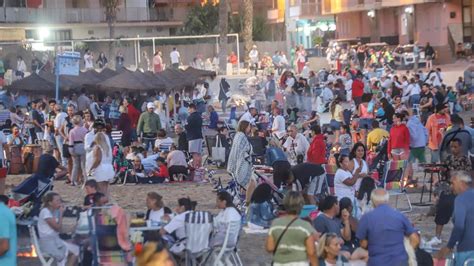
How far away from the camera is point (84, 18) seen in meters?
71.6

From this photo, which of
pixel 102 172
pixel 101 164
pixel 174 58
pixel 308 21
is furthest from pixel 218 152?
pixel 308 21

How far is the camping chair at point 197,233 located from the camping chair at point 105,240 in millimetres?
726

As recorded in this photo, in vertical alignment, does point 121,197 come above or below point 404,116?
below

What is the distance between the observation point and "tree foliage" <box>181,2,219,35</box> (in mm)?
71375

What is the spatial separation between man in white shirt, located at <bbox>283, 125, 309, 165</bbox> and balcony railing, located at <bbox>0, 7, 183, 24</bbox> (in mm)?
49732

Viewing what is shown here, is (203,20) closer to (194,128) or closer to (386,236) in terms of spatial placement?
(194,128)

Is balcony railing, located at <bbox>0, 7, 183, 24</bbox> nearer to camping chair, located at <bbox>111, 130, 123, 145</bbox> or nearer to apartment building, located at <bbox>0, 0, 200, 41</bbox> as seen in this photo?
apartment building, located at <bbox>0, 0, 200, 41</bbox>

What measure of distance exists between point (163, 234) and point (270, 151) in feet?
19.9

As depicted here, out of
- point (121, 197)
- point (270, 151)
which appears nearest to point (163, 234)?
point (270, 151)

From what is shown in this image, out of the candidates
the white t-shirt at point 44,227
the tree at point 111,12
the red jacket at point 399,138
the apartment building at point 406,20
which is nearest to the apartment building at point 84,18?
the tree at point 111,12

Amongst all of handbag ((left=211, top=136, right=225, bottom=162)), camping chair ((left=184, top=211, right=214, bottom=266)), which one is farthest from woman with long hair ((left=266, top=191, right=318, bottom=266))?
handbag ((left=211, top=136, right=225, bottom=162))

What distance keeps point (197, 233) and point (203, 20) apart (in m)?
61.4

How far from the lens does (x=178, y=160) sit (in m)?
21.1

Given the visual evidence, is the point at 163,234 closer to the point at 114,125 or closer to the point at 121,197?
the point at 121,197
